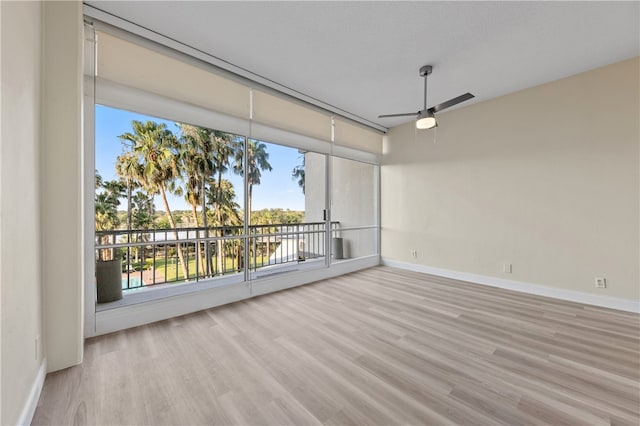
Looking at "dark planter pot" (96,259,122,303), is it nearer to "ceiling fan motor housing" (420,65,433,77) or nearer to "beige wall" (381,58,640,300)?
"ceiling fan motor housing" (420,65,433,77)

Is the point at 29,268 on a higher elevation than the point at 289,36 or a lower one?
lower

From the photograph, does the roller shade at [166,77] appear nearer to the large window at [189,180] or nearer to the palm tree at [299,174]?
the large window at [189,180]

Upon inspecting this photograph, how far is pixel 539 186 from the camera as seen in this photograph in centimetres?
361

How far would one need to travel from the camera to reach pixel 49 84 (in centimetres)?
179

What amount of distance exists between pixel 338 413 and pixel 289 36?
129 inches

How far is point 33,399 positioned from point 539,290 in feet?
17.5

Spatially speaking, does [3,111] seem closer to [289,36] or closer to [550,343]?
[289,36]

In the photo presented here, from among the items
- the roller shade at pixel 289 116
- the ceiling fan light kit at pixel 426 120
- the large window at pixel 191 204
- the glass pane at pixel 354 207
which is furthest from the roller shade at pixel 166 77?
the glass pane at pixel 354 207

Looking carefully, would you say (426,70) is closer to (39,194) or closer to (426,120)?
(426,120)

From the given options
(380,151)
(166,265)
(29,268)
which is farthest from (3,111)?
(380,151)

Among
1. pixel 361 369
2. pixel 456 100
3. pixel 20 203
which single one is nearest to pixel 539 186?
pixel 456 100

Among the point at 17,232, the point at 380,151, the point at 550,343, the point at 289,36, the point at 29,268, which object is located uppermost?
the point at 289,36

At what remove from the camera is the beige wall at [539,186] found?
304 centimetres

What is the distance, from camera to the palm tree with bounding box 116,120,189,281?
135 inches
